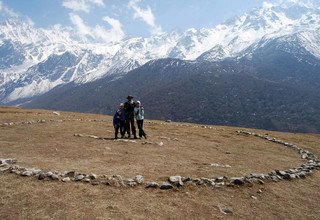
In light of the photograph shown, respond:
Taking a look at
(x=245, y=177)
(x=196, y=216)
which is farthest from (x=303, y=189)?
(x=196, y=216)

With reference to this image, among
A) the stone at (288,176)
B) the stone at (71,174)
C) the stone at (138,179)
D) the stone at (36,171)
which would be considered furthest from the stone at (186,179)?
the stone at (36,171)

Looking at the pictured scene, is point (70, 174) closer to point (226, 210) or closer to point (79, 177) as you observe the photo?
point (79, 177)

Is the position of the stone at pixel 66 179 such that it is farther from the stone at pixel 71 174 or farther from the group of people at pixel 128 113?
the group of people at pixel 128 113

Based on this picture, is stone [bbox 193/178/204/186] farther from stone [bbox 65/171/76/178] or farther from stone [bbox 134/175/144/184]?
stone [bbox 65/171/76/178]

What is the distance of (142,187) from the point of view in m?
22.7

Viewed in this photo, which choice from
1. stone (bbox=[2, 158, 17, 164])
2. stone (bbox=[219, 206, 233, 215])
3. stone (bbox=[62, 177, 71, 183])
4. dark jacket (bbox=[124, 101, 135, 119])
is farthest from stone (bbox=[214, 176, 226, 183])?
dark jacket (bbox=[124, 101, 135, 119])

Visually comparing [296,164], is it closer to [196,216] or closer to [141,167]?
[141,167]

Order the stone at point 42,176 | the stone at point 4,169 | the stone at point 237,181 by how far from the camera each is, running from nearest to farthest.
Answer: the stone at point 42,176, the stone at point 4,169, the stone at point 237,181

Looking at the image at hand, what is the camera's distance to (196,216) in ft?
65.4

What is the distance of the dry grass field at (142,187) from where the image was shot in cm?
1978

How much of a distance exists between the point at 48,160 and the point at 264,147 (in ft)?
76.1

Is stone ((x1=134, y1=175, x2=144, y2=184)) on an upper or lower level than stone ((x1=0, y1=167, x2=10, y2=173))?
lower

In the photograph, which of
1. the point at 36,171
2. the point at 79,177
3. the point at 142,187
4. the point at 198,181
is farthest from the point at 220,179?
the point at 36,171

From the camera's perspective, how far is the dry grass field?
779 inches
